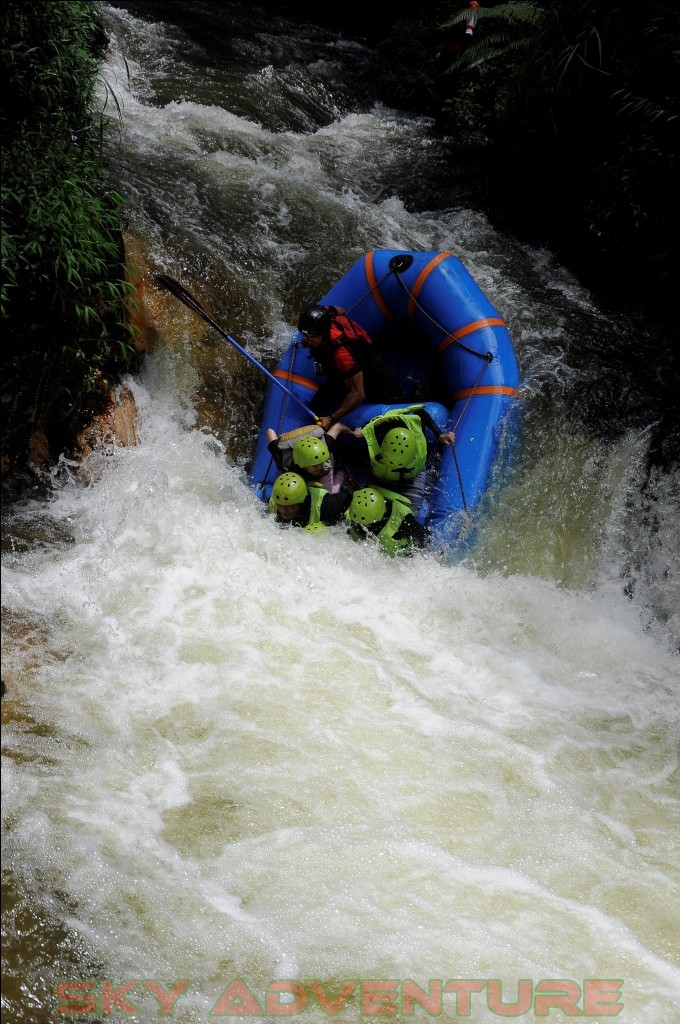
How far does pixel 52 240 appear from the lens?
4.41 meters

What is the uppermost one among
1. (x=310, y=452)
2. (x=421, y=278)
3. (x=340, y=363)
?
(x=421, y=278)

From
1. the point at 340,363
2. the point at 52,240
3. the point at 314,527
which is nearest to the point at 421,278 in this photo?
the point at 340,363

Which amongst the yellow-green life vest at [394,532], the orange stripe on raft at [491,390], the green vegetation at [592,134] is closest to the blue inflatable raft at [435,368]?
the orange stripe on raft at [491,390]

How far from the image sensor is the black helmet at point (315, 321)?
5012mm

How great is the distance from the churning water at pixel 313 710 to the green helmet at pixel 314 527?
0.32 feet

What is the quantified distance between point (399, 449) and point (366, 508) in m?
0.41

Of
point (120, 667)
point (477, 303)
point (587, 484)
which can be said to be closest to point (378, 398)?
point (477, 303)

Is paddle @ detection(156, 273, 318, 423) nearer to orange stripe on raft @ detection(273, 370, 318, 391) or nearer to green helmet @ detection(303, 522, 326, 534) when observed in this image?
orange stripe on raft @ detection(273, 370, 318, 391)

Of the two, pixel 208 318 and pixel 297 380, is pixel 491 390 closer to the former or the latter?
pixel 297 380

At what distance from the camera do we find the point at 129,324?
5.05 m

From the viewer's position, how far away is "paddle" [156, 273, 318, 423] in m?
5.05

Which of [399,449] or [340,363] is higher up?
[340,363]

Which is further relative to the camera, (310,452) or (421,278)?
(421,278)

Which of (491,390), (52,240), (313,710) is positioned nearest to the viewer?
(313,710)
